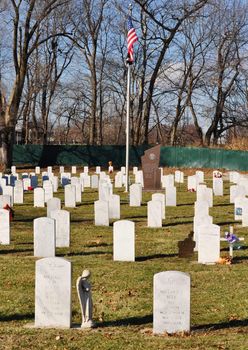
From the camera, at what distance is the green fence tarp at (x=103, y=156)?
45.9m

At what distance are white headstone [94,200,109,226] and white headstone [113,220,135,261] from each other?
4.35 meters

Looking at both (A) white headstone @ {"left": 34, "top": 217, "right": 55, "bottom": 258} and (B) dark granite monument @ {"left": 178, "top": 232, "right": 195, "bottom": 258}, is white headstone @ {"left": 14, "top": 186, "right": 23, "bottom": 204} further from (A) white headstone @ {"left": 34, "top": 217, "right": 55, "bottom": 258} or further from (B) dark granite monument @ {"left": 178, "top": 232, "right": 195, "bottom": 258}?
(B) dark granite monument @ {"left": 178, "top": 232, "right": 195, "bottom": 258}

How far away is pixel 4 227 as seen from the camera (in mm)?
14359

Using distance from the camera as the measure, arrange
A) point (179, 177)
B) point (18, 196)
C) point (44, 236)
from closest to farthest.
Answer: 1. point (44, 236)
2. point (18, 196)
3. point (179, 177)

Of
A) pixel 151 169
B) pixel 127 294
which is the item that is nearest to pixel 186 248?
pixel 127 294

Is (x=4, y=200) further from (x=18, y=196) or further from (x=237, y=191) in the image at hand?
(x=237, y=191)

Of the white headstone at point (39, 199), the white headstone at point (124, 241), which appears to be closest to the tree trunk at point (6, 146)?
the white headstone at point (39, 199)

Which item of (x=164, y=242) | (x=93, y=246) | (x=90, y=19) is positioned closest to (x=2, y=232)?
(x=93, y=246)

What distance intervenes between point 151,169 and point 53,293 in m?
19.6

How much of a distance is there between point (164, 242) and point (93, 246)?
167cm

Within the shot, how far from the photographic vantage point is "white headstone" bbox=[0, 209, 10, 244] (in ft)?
46.8

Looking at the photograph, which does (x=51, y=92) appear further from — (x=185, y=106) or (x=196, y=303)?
(x=196, y=303)

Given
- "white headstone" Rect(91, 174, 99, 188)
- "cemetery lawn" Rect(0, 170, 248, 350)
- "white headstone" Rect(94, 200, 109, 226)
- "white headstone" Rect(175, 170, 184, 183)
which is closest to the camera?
"cemetery lawn" Rect(0, 170, 248, 350)

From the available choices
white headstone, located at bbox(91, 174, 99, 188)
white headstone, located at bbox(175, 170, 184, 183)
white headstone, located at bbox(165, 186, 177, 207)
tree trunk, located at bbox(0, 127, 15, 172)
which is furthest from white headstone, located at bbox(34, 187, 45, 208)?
tree trunk, located at bbox(0, 127, 15, 172)
